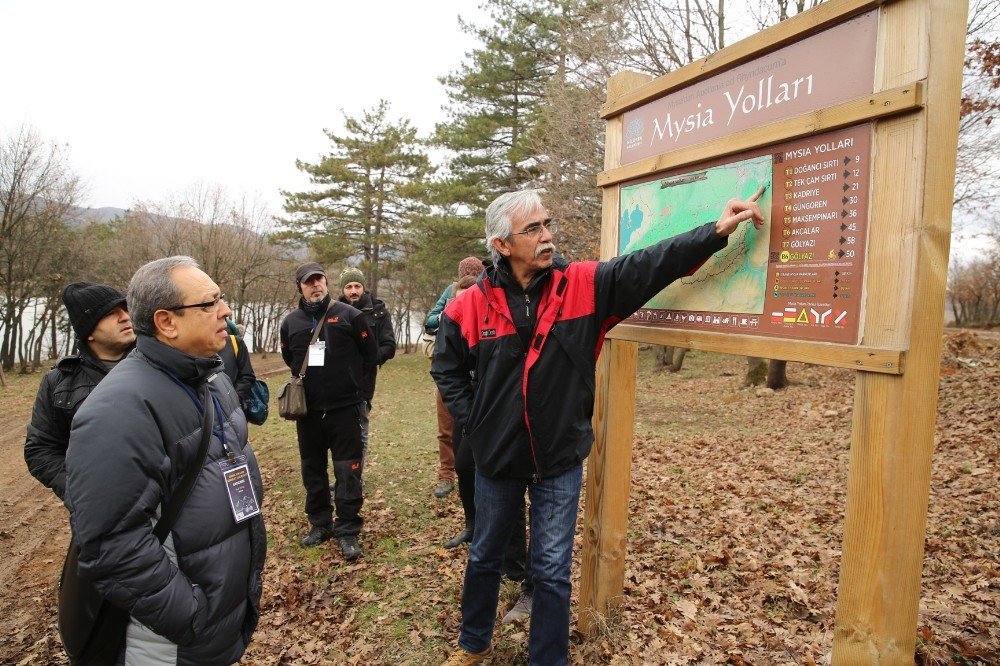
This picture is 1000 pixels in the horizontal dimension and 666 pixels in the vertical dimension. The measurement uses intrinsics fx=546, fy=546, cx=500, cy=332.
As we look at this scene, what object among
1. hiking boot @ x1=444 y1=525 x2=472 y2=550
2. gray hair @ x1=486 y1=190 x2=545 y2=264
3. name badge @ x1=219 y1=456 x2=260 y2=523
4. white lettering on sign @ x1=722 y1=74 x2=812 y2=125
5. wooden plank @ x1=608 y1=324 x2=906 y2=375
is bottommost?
hiking boot @ x1=444 y1=525 x2=472 y2=550

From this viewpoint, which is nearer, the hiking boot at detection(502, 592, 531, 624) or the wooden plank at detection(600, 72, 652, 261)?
the wooden plank at detection(600, 72, 652, 261)

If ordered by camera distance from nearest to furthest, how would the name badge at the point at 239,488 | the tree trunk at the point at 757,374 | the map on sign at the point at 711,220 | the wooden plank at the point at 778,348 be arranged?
the wooden plank at the point at 778,348
the name badge at the point at 239,488
the map on sign at the point at 711,220
the tree trunk at the point at 757,374

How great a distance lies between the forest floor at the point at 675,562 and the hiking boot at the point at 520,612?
0.07 m

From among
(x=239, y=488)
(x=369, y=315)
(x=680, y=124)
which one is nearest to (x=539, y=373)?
(x=239, y=488)

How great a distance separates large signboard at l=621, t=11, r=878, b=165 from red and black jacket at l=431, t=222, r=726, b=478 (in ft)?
2.37

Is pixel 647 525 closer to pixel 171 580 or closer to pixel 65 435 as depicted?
pixel 171 580

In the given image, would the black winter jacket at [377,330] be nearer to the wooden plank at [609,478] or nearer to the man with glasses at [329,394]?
the man with glasses at [329,394]

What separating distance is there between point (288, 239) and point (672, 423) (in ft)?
84.3

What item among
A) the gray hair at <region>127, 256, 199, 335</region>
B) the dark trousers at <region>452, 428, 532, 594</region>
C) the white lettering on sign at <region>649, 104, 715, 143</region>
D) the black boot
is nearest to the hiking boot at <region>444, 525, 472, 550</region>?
the black boot

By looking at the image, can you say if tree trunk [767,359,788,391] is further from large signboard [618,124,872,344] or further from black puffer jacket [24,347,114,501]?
black puffer jacket [24,347,114,501]

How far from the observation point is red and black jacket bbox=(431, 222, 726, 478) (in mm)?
2602

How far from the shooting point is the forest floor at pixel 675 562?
3111 millimetres

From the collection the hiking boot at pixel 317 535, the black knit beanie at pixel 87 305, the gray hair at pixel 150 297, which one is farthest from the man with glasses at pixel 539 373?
the hiking boot at pixel 317 535

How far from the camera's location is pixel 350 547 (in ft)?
15.1
